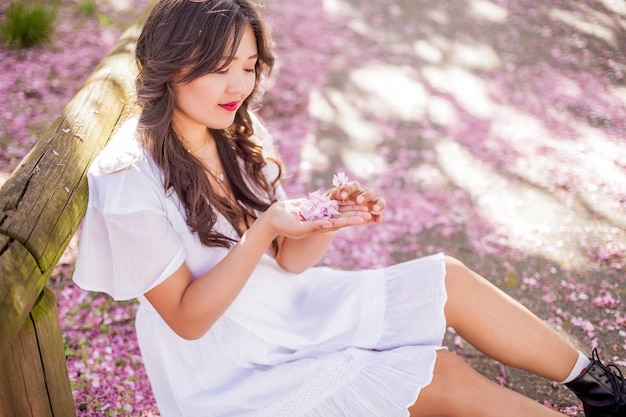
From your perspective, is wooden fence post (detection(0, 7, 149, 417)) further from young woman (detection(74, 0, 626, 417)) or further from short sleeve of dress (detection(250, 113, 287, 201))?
short sleeve of dress (detection(250, 113, 287, 201))

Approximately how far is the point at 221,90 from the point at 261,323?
2.81ft

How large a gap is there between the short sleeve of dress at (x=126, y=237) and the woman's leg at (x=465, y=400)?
0.94 m

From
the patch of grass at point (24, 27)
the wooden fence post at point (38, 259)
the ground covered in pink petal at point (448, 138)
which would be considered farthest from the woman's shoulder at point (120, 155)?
the patch of grass at point (24, 27)

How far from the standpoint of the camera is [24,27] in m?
5.09

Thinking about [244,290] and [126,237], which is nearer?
[126,237]

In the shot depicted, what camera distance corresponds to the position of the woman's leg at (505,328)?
2211 millimetres

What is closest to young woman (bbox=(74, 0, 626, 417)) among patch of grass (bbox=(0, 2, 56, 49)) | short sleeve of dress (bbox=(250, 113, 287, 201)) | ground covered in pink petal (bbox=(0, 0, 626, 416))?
short sleeve of dress (bbox=(250, 113, 287, 201))

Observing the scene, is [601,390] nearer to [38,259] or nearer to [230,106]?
[230,106]

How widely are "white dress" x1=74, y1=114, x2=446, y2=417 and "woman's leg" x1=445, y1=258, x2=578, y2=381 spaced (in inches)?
3.9

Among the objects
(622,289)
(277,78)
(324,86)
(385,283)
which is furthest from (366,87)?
(385,283)

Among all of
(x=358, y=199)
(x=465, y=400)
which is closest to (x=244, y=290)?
(x=358, y=199)

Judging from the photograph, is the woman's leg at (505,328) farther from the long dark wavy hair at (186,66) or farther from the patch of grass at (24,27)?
the patch of grass at (24,27)

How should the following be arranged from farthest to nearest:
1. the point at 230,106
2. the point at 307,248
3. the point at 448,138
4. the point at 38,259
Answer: the point at 448,138 < the point at 307,248 < the point at 230,106 < the point at 38,259

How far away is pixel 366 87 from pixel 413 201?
1793 mm
